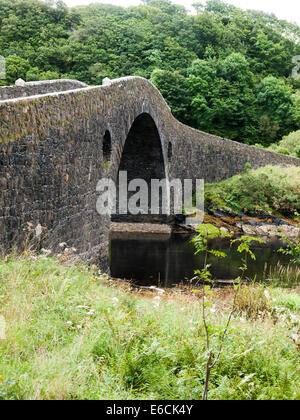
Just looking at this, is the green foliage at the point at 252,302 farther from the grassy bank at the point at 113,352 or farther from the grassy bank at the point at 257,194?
the grassy bank at the point at 257,194

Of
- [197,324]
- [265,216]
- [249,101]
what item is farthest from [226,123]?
[197,324]

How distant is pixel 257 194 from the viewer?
988 inches

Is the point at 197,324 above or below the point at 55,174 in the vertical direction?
below

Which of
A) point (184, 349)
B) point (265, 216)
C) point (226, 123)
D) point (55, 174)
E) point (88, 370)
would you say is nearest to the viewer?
point (88, 370)

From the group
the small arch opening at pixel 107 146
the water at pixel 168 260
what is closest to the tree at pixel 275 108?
the water at pixel 168 260

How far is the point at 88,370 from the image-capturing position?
353 cm

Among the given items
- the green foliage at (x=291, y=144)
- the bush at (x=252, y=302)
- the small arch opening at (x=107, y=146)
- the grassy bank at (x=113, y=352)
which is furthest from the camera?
the green foliage at (x=291, y=144)

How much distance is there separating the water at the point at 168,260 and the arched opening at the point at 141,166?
53.5 inches

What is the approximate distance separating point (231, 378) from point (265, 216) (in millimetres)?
20984

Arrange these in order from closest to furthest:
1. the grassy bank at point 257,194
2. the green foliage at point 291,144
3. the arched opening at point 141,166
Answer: the arched opening at point 141,166 → the grassy bank at point 257,194 → the green foliage at point 291,144

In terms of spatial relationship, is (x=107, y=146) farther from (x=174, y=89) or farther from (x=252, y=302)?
(x=174, y=89)

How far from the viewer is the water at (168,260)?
44.1 feet

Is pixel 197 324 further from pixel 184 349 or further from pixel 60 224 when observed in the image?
pixel 60 224
